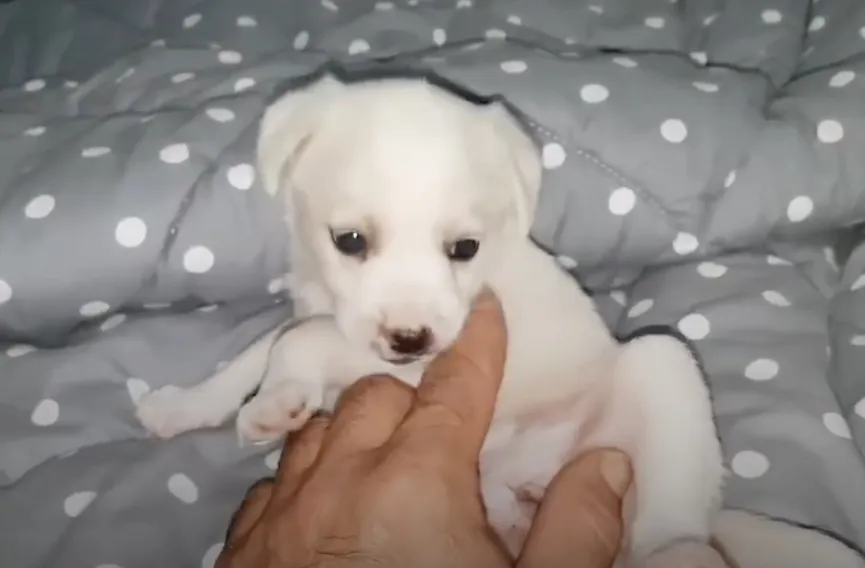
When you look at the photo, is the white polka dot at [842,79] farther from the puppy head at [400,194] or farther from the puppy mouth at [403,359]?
the puppy mouth at [403,359]

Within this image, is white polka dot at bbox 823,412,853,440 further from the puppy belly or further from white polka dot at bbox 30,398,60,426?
white polka dot at bbox 30,398,60,426

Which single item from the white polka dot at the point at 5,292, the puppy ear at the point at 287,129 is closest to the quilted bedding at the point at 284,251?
the white polka dot at the point at 5,292

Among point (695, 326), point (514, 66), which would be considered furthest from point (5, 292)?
point (695, 326)

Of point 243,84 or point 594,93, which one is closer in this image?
point 594,93

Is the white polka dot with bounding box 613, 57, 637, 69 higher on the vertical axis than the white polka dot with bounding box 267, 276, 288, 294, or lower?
higher

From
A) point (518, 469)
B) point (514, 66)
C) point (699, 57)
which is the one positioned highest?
point (514, 66)

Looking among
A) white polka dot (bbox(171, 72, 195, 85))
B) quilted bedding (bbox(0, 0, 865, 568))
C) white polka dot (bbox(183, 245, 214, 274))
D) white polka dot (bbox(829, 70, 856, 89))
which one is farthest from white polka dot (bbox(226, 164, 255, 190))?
white polka dot (bbox(829, 70, 856, 89))

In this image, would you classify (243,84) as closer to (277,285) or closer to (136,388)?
(277,285)
